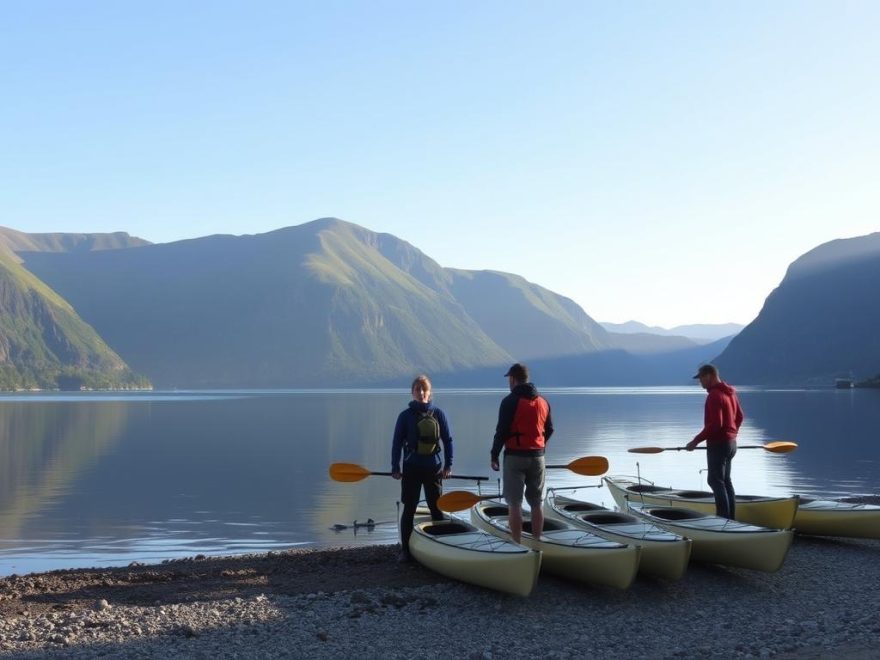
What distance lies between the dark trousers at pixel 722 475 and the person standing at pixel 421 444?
4497 millimetres

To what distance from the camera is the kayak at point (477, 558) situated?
12211 millimetres

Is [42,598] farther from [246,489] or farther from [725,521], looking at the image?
[246,489]

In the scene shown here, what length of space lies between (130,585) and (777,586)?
991 centimetres

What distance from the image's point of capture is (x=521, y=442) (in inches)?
521

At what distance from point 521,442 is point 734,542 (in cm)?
364

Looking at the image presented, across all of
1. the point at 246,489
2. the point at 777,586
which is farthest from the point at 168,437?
the point at 777,586

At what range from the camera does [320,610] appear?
12156 mm

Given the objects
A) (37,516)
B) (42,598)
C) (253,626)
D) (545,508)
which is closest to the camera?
(253,626)

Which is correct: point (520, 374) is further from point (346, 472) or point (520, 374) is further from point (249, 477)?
point (249, 477)

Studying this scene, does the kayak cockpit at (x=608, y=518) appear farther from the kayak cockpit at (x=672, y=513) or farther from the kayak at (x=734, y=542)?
the kayak cockpit at (x=672, y=513)

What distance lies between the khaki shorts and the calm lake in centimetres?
1042

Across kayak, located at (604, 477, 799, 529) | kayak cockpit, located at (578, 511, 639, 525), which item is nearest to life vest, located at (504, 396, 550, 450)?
kayak cockpit, located at (578, 511, 639, 525)

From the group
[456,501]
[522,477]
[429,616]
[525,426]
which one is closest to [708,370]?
[525,426]

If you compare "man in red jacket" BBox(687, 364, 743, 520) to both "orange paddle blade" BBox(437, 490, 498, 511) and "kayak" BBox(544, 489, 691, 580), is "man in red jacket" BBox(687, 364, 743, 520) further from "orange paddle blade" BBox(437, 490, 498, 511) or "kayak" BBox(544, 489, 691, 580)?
"orange paddle blade" BBox(437, 490, 498, 511)
